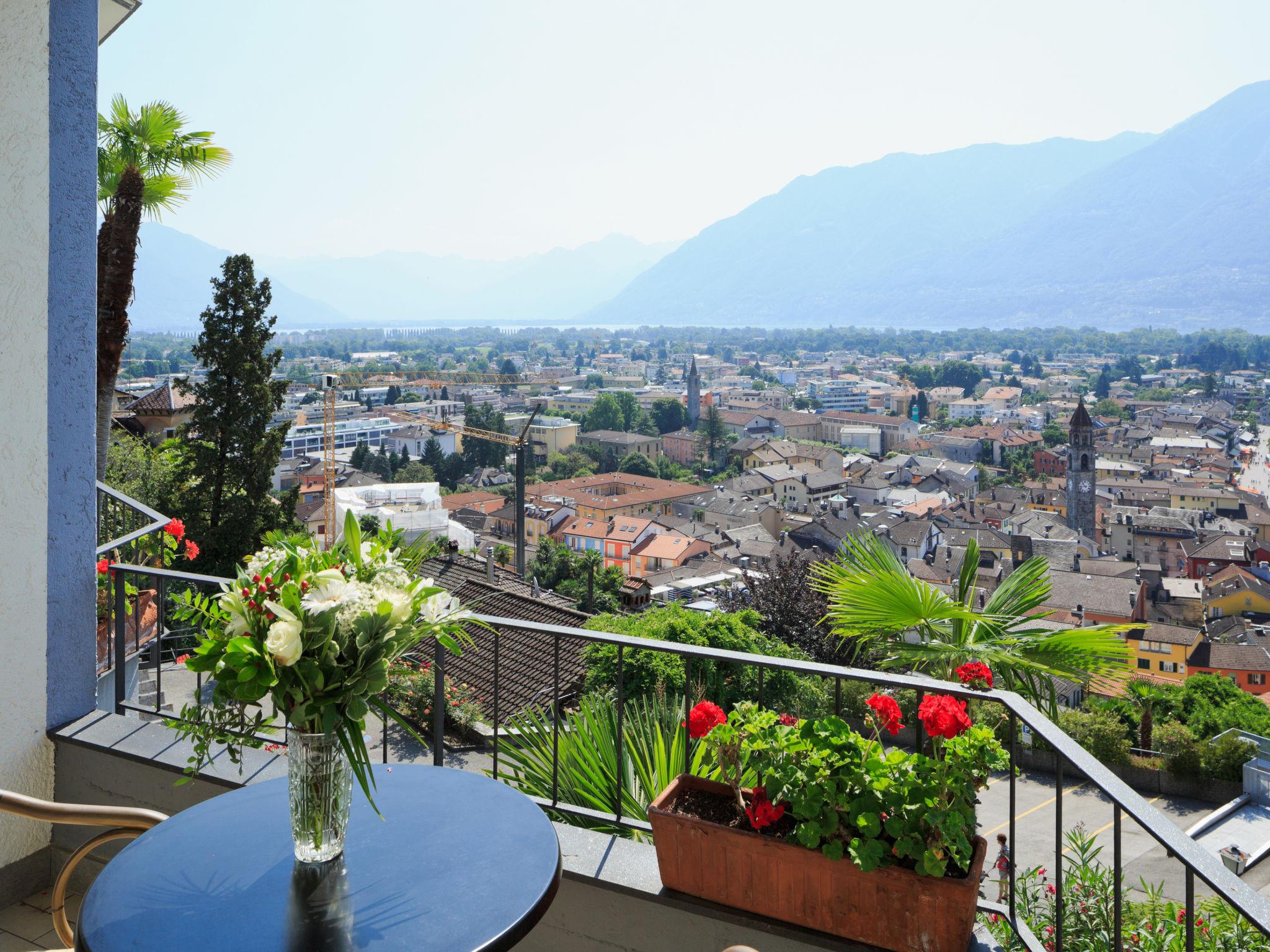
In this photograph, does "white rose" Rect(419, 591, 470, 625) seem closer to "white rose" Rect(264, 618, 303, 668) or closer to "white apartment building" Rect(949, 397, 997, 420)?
"white rose" Rect(264, 618, 303, 668)

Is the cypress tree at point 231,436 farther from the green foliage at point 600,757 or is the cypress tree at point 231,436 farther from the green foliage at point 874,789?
the green foliage at point 874,789

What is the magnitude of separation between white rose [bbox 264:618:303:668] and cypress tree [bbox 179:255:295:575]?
1379 centimetres

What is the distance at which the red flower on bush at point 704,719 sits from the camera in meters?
1.50

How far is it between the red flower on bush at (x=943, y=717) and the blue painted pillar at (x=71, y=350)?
200cm

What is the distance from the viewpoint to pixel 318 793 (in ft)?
3.71

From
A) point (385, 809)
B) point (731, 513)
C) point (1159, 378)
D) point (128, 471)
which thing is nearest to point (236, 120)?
point (731, 513)

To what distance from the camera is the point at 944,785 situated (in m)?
1.30

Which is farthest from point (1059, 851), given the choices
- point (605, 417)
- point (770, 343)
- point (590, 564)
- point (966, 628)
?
point (770, 343)

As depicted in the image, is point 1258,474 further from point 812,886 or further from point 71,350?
point 71,350

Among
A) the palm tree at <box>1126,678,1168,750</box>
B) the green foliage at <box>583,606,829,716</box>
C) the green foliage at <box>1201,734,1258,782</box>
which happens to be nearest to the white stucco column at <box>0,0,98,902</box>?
the green foliage at <box>583,606,829,716</box>


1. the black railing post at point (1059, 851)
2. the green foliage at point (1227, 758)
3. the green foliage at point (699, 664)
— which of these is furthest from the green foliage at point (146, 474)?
the green foliage at point (1227, 758)

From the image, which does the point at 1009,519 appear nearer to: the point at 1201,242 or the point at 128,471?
the point at 128,471

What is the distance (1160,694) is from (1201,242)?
16239cm

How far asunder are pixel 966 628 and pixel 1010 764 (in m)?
1.35
